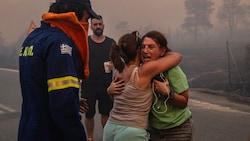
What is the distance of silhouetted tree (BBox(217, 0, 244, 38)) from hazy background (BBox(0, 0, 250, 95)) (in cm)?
12

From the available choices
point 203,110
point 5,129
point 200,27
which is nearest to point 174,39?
point 200,27

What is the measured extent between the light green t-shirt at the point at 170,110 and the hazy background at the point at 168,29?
26.0 ft

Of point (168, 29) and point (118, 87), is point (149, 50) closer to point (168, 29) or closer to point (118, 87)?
point (118, 87)

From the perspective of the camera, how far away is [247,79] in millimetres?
9094

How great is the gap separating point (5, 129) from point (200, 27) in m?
11.3

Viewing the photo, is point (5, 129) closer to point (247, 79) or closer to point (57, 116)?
point (57, 116)

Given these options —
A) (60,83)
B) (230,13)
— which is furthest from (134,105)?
(230,13)

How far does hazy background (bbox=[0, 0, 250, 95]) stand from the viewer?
11562 millimetres

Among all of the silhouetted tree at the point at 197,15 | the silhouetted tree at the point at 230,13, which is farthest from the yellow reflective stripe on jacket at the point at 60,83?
the silhouetted tree at the point at 197,15

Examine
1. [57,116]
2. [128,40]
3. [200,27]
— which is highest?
[128,40]

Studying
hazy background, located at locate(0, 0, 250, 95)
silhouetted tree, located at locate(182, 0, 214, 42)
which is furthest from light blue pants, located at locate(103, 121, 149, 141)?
silhouetted tree, located at locate(182, 0, 214, 42)

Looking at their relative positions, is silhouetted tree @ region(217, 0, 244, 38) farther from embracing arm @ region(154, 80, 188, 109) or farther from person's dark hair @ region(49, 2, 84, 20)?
person's dark hair @ region(49, 2, 84, 20)

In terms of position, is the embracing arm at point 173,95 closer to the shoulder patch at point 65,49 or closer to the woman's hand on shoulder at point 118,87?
the woman's hand on shoulder at point 118,87

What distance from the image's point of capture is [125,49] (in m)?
2.33
